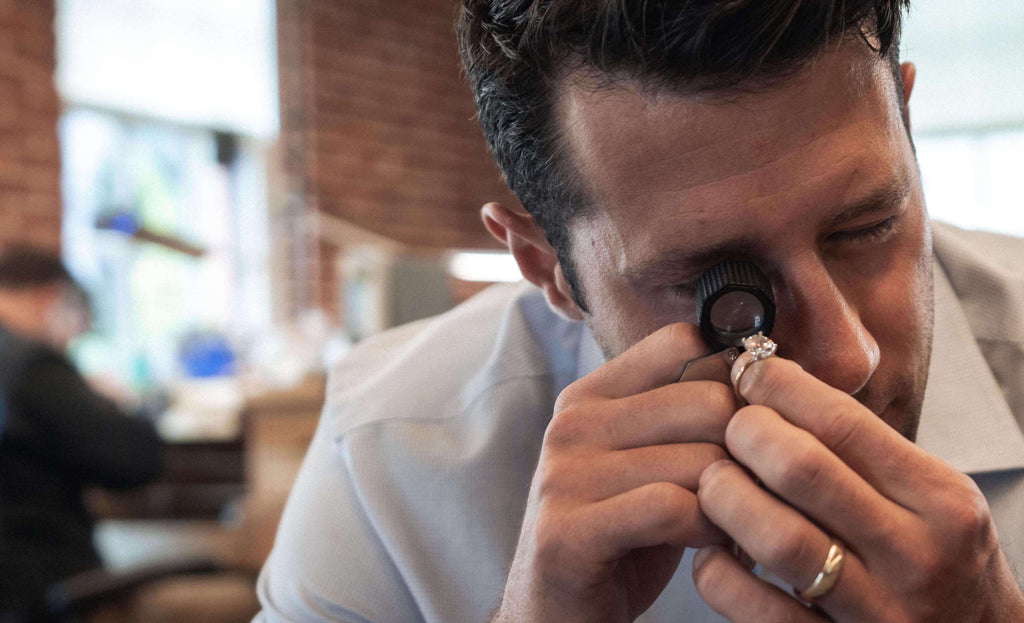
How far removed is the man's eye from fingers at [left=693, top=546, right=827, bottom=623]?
1.06ft

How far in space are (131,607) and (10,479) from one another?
939mm

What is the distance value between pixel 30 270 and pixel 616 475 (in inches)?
104

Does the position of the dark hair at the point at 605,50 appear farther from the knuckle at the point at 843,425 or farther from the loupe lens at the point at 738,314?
the knuckle at the point at 843,425

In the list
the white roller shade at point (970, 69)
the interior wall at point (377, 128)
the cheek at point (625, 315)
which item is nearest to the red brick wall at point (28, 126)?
the interior wall at point (377, 128)

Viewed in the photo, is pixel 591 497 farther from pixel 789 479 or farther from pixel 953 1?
pixel 953 1

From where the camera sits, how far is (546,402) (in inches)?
50.3

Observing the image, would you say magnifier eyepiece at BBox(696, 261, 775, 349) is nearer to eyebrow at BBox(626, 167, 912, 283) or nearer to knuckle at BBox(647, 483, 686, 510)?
eyebrow at BBox(626, 167, 912, 283)

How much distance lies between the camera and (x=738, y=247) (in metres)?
0.84

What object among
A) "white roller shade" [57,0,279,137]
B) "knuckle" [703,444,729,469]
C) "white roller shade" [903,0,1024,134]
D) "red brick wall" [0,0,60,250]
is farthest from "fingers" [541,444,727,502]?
"white roller shade" [903,0,1024,134]

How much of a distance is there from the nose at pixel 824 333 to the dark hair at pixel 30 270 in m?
2.66

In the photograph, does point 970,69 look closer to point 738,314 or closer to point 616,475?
point 738,314

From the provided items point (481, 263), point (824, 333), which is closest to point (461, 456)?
point (824, 333)

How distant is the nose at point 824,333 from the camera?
812 mm

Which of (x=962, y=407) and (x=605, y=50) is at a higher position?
(x=605, y=50)
